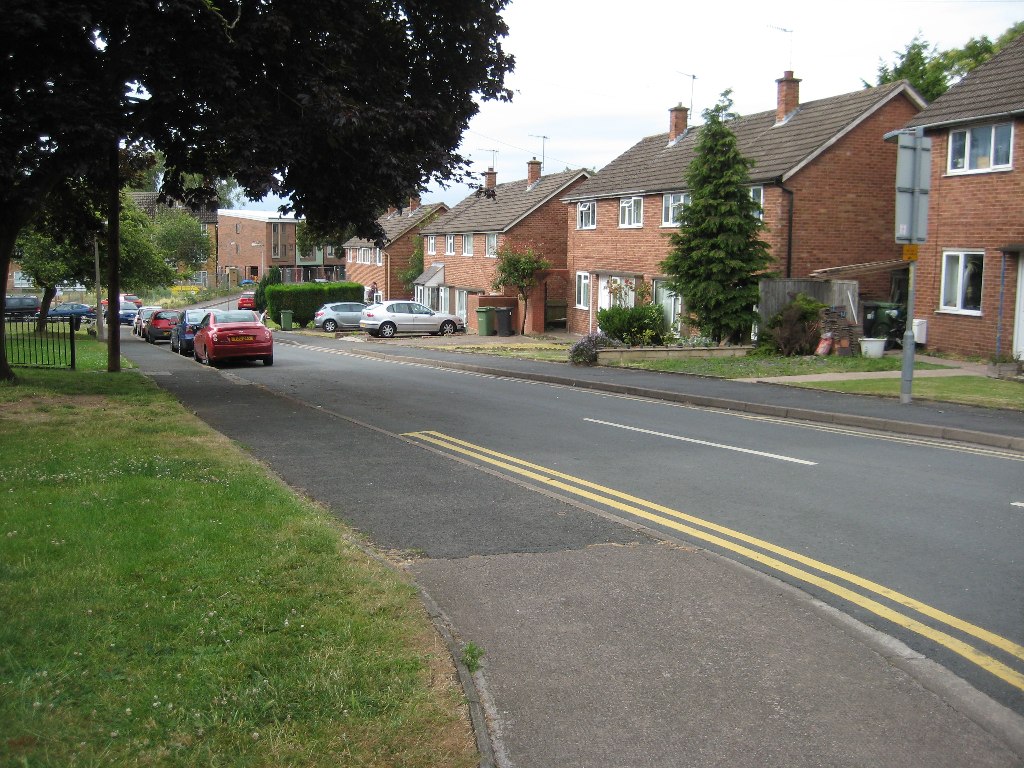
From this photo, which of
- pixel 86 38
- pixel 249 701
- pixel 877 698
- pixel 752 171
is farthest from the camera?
pixel 752 171

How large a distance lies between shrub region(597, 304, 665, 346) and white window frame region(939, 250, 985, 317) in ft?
25.7

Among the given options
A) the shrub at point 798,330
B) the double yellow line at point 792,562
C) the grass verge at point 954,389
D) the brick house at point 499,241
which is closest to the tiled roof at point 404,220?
the brick house at point 499,241

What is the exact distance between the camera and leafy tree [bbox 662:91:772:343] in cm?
2634

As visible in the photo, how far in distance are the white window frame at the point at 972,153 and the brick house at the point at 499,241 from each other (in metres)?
24.8

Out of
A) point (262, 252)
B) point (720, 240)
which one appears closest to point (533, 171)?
point (720, 240)

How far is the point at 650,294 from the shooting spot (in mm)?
35375

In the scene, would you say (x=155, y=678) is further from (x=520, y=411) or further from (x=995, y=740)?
(x=520, y=411)

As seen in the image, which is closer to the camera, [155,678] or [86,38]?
[155,678]

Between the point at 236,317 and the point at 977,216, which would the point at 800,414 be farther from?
→ the point at 236,317

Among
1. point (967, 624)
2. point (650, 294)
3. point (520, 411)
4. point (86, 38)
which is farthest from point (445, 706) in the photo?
point (650, 294)

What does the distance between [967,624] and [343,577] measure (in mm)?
3702

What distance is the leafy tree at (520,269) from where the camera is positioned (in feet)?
147

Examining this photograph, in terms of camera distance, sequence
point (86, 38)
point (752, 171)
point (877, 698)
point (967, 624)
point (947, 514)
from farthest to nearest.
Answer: point (752, 171), point (86, 38), point (947, 514), point (967, 624), point (877, 698)

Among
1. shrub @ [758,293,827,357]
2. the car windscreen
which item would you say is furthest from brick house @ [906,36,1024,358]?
the car windscreen
